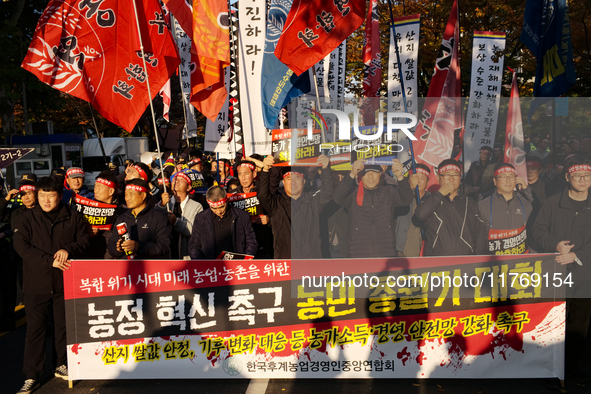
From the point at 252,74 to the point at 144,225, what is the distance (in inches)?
131

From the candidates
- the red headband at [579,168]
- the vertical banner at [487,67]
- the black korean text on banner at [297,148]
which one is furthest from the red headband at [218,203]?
the vertical banner at [487,67]

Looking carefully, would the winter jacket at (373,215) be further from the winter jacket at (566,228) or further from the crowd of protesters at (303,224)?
the winter jacket at (566,228)

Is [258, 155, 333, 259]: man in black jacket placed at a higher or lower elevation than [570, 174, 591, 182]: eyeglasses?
lower

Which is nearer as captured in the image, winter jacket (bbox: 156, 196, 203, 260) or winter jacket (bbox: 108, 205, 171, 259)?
winter jacket (bbox: 108, 205, 171, 259)

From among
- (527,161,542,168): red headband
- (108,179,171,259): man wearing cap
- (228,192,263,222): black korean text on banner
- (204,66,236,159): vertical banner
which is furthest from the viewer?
(204,66,236,159): vertical banner

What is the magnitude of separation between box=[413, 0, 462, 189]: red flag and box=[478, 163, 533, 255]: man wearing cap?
1.13 meters

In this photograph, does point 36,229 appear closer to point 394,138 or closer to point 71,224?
point 71,224

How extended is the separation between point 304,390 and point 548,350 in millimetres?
2158

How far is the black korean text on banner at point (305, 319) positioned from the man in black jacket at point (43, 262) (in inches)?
8.2

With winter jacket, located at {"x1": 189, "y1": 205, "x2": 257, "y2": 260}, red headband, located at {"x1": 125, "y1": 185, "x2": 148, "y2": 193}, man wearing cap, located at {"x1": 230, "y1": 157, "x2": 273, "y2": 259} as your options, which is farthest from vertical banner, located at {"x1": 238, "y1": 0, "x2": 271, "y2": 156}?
red headband, located at {"x1": 125, "y1": 185, "x2": 148, "y2": 193}

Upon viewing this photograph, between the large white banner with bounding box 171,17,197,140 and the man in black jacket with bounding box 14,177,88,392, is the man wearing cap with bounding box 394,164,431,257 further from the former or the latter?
the large white banner with bounding box 171,17,197,140

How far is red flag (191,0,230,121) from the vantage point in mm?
6934

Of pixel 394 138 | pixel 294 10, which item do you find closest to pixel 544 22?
pixel 394 138

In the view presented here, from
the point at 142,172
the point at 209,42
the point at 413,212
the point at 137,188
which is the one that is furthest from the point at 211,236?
the point at 209,42
